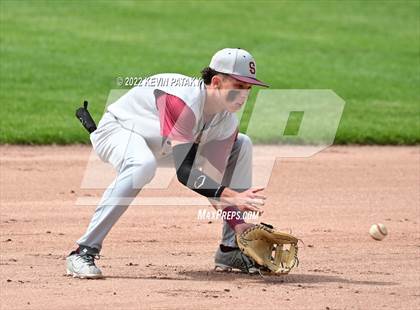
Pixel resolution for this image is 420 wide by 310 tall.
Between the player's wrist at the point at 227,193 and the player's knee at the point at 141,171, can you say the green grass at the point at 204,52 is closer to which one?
the player's knee at the point at 141,171

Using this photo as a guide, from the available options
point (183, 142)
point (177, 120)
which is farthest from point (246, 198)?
point (177, 120)

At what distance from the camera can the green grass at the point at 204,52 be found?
15.7 meters

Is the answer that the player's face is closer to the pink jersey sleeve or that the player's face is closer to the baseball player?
the baseball player

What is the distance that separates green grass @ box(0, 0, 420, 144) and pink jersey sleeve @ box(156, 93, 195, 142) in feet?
22.0

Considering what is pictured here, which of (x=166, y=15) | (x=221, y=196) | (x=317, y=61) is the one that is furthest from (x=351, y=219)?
(x=166, y=15)

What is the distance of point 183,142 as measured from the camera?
7391mm

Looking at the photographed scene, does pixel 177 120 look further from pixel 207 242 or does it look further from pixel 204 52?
pixel 204 52

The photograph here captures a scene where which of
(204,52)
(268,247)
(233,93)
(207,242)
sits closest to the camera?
(233,93)

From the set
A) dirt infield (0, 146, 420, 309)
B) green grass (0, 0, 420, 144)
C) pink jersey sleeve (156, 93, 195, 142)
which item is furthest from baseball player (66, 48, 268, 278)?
green grass (0, 0, 420, 144)

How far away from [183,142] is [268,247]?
109cm

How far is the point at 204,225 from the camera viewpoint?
10.0m

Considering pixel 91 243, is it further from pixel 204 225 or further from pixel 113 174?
pixel 113 174

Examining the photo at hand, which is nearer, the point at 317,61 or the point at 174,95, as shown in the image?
the point at 174,95

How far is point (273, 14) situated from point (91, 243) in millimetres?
19207
